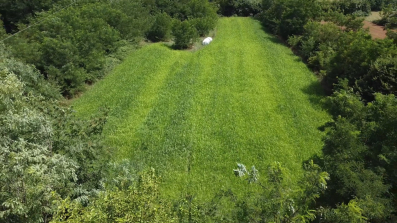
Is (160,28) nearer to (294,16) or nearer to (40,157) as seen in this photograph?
(294,16)

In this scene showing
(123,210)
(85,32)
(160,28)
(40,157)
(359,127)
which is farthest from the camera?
(160,28)

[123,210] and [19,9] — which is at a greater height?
[123,210]

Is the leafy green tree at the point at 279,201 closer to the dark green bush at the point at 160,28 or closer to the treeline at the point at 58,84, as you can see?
the treeline at the point at 58,84

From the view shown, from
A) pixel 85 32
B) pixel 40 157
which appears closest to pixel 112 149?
pixel 40 157

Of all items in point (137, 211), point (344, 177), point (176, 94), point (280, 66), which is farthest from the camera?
point (280, 66)

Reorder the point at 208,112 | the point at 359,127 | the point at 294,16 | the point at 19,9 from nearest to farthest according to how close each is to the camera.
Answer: the point at 359,127, the point at 208,112, the point at 19,9, the point at 294,16

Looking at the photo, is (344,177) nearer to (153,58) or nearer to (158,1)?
(153,58)

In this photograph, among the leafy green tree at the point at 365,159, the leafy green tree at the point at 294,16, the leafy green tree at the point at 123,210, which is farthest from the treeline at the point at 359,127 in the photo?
the leafy green tree at the point at 123,210

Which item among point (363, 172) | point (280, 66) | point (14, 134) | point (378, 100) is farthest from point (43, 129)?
point (280, 66)
